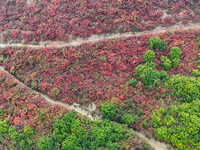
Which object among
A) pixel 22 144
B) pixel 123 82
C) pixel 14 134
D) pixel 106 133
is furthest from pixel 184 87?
pixel 14 134

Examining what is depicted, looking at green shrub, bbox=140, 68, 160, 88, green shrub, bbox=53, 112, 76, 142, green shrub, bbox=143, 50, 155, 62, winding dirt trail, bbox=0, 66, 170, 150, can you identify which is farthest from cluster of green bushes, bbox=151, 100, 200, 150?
green shrub, bbox=53, 112, 76, 142

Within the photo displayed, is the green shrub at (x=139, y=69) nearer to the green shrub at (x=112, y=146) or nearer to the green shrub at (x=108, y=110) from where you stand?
the green shrub at (x=108, y=110)

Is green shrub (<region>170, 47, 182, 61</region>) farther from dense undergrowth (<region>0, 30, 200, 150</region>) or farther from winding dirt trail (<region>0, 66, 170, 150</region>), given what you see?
winding dirt trail (<region>0, 66, 170, 150</region>)

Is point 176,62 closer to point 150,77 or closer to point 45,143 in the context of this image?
point 150,77

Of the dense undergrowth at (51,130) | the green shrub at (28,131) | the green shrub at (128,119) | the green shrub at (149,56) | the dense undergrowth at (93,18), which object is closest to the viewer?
the dense undergrowth at (51,130)

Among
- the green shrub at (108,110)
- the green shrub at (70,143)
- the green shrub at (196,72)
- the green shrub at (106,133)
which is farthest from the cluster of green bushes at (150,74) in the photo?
the green shrub at (70,143)

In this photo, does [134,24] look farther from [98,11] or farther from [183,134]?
[183,134]
